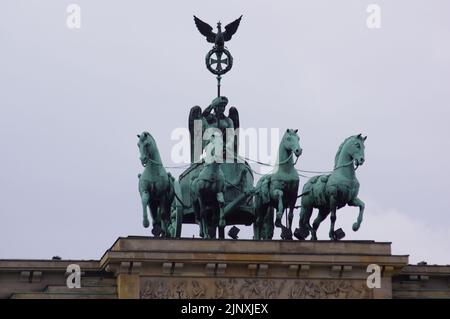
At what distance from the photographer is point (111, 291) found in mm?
69188

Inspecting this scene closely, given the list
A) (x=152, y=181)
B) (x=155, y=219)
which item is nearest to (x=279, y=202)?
(x=155, y=219)

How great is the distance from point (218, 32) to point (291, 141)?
5.62m

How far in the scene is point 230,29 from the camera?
74.8 m

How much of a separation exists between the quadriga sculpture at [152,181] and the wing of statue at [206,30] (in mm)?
5589

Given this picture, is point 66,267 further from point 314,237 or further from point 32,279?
point 314,237

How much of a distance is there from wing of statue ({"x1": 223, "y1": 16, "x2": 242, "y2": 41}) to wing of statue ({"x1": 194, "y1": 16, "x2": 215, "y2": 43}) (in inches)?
13.2

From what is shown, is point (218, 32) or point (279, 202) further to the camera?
point (218, 32)

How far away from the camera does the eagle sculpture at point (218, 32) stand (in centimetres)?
7438

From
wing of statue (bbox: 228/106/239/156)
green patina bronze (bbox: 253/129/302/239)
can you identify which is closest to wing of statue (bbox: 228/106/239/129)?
wing of statue (bbox: 228/106/239/156)

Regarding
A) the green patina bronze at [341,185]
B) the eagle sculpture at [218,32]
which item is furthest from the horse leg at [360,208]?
the eagle sculpture at [218,32]

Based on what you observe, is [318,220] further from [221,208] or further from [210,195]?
[210,195]

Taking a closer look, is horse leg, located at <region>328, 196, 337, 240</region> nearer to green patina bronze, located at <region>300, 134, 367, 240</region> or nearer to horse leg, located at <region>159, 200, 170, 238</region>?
green patina bronze, located at <region>300, 134, 367, 240</region>

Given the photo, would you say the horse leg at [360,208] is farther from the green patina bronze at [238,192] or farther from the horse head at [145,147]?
the horse head at [145,147]
